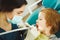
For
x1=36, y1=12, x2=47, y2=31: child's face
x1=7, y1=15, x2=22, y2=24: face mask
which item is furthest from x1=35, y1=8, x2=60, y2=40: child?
x1=7, y1=15, x2=22, y2=24: face mask

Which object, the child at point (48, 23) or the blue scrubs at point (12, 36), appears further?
the child at point (48, 23)

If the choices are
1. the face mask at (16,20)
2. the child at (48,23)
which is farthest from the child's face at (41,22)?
A: the face mask at (16,20)

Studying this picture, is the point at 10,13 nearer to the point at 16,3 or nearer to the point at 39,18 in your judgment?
the point at 16,3

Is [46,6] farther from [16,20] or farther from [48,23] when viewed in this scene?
[16,20]

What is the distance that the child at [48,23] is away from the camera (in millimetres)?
1158

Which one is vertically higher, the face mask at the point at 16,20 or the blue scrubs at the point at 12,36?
the face mask at the point at 16,20

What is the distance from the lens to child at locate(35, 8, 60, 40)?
116cm

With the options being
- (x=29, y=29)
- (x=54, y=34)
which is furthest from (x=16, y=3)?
(x=54, y=34)

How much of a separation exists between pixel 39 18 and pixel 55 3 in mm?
156

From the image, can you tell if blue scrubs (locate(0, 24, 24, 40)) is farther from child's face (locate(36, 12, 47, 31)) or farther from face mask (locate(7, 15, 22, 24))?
child's face (locate(36, 12, 47, 31))

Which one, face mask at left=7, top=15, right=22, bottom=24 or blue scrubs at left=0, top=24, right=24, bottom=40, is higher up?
face mask at left=7, top=15, right=22, bottom=24

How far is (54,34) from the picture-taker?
3.90 ft

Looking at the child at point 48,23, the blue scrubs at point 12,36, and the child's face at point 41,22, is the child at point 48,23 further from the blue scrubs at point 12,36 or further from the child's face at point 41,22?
the blue scrubs at point 12,36

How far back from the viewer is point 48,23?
3.85 ft
